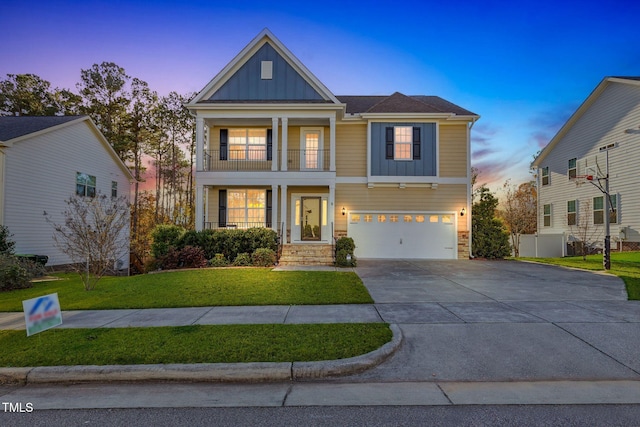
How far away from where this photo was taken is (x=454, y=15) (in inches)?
576

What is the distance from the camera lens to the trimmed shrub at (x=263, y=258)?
42.2 feet

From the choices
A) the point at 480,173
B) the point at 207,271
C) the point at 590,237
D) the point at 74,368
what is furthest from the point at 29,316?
the point at 480,173

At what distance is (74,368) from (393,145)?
14.5 m

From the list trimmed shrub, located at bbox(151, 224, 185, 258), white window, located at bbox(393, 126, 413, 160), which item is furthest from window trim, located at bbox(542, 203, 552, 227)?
trimmed shrub, located at bbox(151, 224, 185, 258)

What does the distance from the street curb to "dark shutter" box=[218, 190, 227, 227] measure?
484 inches

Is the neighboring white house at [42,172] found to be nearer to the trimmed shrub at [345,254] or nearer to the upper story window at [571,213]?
the trimmed shrub at [345,254]

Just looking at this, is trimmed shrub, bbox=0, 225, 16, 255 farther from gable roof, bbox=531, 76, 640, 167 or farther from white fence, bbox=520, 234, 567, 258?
gable roof, bbox=531, 76, 640, 167

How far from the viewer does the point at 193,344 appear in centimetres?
457

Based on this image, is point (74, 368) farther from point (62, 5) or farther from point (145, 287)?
point (62, 5)

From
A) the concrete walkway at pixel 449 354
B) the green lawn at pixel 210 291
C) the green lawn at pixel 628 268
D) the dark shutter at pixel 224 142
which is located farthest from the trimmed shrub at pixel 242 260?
the green lawn at pixel 628 268

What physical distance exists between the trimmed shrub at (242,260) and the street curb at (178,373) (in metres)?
8.96

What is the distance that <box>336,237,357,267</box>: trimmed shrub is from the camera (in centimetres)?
1288

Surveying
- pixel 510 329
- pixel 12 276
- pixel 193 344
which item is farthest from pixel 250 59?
pixel 510 329

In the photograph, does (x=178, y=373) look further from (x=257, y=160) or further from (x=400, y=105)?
(x=400, y=105)
